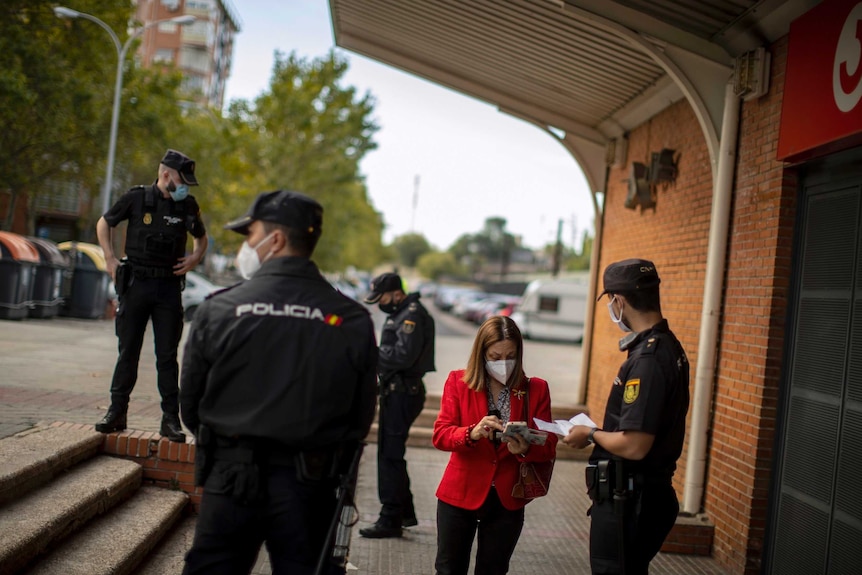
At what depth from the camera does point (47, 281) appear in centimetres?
1695

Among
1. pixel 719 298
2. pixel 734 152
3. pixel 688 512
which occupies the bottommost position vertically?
pixel 688 512

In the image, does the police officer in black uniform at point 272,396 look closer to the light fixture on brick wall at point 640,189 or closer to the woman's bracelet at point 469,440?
the woman's bracelet at point 469,440

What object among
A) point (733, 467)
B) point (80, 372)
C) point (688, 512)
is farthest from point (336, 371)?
point (80, 372)

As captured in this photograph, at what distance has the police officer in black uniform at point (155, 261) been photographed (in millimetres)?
5160

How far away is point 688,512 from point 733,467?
700 millimetres

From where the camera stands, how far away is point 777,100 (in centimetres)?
589

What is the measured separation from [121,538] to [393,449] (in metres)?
2.15

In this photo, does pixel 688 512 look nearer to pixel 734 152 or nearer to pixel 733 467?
pixel 733 467

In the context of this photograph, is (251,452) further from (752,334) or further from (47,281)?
(47,281)

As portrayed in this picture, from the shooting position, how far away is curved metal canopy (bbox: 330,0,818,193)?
6250 mm

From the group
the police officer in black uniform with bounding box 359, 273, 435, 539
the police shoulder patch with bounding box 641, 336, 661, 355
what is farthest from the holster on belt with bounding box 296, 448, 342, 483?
the police officer in black uniform with bounding box 359, 273, 435, 539

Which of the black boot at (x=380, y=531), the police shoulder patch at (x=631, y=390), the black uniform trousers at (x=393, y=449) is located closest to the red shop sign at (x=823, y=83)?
the police shoulder patch at (x=631, y=390)

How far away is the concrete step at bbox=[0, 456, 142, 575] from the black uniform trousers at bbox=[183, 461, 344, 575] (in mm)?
1330

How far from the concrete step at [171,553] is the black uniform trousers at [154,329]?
0.78 m
